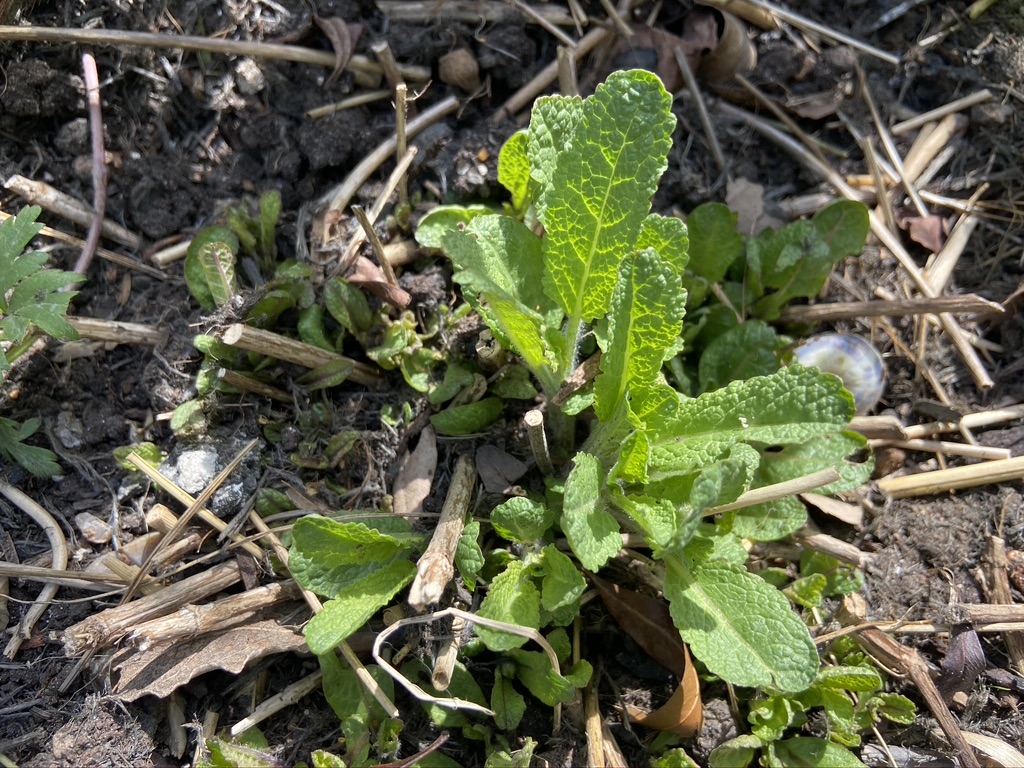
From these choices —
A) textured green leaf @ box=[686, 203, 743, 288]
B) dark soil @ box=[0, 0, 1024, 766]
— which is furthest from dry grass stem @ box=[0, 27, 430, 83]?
textured green leaf @ box=[686, 203, 743, 288]

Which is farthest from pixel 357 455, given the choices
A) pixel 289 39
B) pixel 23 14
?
pixel 23 14

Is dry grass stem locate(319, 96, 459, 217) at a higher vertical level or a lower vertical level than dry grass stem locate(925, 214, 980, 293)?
higher

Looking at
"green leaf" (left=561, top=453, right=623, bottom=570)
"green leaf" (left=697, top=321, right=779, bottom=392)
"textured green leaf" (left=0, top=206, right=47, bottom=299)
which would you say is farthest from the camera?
"green leaf" (left=697, top=321, right=779, bottom=392)

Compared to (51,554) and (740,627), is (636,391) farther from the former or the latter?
(51,554)

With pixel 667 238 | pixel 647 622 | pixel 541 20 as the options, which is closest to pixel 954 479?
pixel 647 622

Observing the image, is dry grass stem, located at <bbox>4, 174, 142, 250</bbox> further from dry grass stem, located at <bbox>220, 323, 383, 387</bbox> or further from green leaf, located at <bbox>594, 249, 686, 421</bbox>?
green leaf, located at <bbox>594, 249, 686, 421</bbox>
